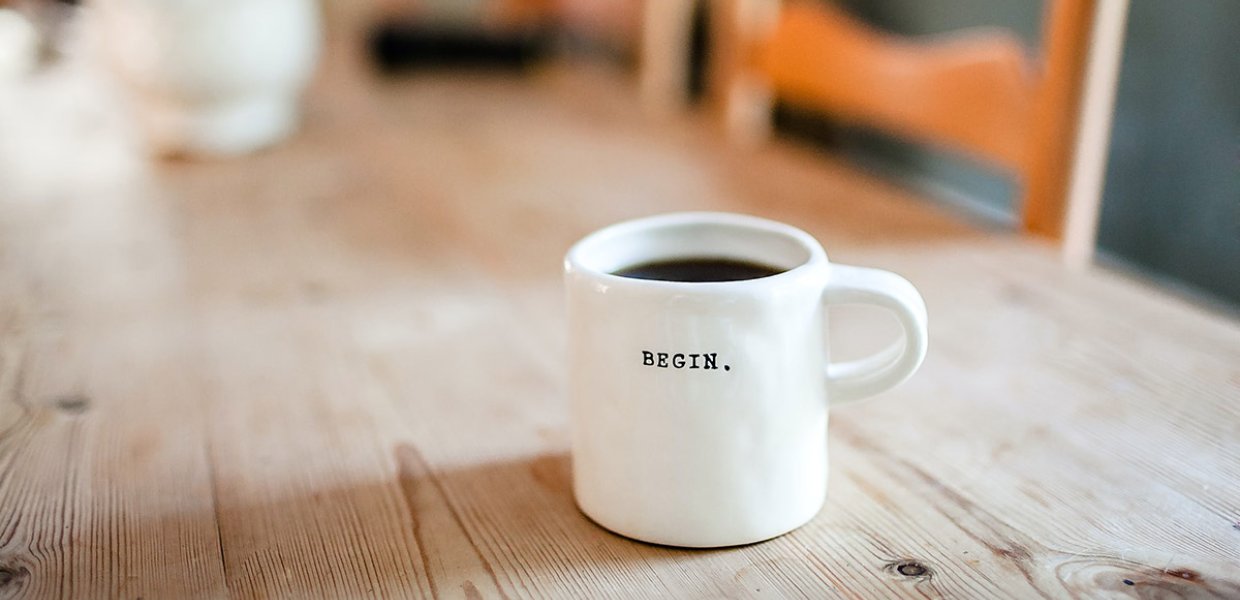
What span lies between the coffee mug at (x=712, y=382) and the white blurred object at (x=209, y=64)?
754 millimetres

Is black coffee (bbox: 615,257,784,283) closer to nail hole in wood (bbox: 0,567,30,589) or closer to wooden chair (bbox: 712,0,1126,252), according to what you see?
nail hole in wood (bbox: 0,567,30,589)

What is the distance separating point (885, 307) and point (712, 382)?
2.8 inches

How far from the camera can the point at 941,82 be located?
88 cm

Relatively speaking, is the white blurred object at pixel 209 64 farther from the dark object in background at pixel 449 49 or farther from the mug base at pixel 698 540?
the mug base at pixel 698 540

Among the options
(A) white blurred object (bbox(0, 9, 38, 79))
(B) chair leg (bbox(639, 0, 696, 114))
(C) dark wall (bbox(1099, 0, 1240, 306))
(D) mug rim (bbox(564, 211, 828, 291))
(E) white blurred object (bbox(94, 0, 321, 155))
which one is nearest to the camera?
(D) mug rim (bbox(564, 211, 828, 291))

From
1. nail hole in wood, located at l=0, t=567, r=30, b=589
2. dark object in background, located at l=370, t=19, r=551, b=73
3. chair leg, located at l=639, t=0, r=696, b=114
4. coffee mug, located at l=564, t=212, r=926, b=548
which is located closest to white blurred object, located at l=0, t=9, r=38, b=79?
dark object in background, located at l=370, t=19, r=551, b=73

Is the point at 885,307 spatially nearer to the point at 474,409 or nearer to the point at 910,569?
the point at 910,569

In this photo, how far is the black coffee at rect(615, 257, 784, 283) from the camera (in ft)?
1.39

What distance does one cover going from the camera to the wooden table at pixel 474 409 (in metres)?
0.41

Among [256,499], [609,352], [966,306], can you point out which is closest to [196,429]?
[256,499]

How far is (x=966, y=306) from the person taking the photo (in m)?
0.68

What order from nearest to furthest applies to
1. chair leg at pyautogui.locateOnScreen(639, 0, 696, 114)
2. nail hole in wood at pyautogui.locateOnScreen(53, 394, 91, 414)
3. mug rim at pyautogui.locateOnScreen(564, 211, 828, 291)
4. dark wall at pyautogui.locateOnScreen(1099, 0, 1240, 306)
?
1. mug rim at pyautogui.locateOnScreen(564, 211, 828, 291)
2. nail hole in wood at pyautogui.locateOnScreen(53, 394, 91, 414)
3. dark wall at pyautogui.locateOnScreen(1099, 0, 1240, 306)
4. chair leg at pyautogui.locateOnScreen(639, 0, 696, 114)

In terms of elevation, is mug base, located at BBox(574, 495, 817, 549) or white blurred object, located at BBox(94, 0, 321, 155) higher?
white blurred object, located at BBox(94, 0, 321, 155)

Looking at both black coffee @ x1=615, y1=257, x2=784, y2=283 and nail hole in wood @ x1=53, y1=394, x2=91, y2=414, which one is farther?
nail hole in wood @ x1=53, y1=394, x2=91, y2=414
